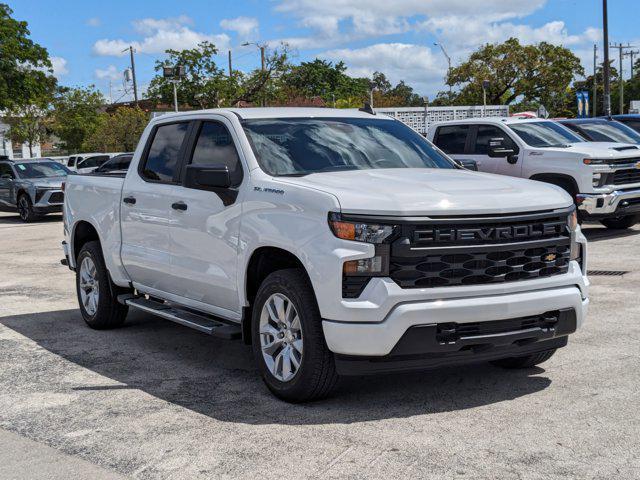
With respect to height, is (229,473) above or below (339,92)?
below

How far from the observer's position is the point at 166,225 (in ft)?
22.3

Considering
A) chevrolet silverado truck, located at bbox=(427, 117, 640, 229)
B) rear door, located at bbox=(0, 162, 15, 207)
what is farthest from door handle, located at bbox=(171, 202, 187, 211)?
rear door, located at bbox=(0, 162, 15, 207)

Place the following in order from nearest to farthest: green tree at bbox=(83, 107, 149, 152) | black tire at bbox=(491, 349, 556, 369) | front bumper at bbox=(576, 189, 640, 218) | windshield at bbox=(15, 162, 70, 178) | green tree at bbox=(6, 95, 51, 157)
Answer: black tire at bbox=(491, 349, 556, 369)
front bumper at bbox=(576, 189, 640, 218)
windshield at bbox=(15, 162, 70, 178)
green tree at bbox=(83, 107, 149, 152)
green tree at bbox=(6, 95, 51, 157)

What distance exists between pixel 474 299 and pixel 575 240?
103 centimetres

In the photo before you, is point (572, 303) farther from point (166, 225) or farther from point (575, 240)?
point (166, 225)

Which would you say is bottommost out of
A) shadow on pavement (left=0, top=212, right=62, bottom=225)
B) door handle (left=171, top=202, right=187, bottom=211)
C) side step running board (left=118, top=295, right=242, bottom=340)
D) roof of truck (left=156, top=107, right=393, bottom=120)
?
shadow on pavement (left=0, top=212, right=62, bottom=225)

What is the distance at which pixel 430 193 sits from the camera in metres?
5.15

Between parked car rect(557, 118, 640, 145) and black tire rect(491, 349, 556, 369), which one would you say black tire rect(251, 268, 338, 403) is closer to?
black tire rect(491, 349, 556, 369)

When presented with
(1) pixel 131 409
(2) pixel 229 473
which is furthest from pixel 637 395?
(1) pixel 131 409

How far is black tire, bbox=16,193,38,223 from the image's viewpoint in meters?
22.3

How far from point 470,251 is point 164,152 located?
3.16 metres

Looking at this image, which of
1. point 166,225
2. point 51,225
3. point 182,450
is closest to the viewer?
point 182,450

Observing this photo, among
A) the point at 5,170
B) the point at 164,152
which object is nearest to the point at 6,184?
the point at 5,170

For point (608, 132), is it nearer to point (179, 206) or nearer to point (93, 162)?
point (179, 206)
